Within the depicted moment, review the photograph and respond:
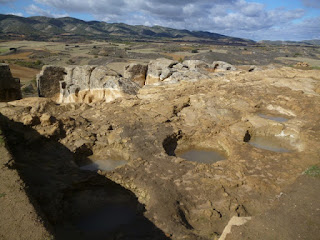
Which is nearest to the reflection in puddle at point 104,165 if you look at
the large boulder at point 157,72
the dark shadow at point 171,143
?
the dark shadow at point 171,143

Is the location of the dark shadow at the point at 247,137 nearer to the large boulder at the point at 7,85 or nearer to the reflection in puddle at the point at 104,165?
the reflection in puddle at the point at 104,165

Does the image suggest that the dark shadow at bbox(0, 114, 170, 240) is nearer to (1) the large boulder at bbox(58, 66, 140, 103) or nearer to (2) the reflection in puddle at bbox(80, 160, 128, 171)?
(2) the reflection in puddle at bbox(80, 160, 128, 171)

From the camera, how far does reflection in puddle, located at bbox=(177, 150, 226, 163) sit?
10.1 meters

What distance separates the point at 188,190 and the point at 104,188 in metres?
2.83

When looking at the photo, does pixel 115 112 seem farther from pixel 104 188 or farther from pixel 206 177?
pixel 206 177

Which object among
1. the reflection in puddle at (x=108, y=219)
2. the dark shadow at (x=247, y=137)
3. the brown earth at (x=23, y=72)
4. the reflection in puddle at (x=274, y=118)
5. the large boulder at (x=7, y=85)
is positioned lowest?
the brown earth at (x=23, y=72)

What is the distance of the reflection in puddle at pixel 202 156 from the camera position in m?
10.1

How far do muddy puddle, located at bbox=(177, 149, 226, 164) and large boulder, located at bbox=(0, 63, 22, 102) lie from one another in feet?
44.0

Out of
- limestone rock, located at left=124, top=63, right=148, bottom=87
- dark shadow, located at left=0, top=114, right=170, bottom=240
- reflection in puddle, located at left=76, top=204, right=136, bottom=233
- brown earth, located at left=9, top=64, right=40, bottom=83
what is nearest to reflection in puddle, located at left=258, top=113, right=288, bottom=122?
dark shadow, located at left=0, top=114, right=170, bottom=240

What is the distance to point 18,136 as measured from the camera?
9.88 metres

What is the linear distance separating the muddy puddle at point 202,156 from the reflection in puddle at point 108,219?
3794 millimetres

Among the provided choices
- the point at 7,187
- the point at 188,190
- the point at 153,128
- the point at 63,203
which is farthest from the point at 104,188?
the point at 153,128

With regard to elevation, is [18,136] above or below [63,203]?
above

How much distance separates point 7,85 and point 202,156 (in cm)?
1440
